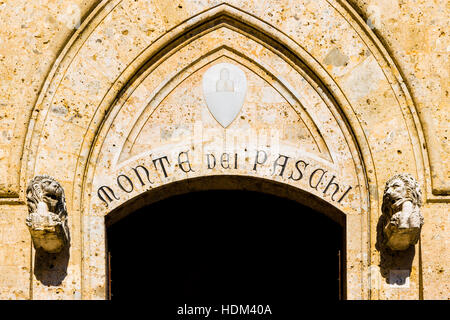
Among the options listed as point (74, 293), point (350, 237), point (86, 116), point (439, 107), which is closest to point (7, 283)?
point (74, 293)

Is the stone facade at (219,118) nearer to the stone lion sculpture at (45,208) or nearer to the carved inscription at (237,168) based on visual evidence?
the carved inscription at (237,168)

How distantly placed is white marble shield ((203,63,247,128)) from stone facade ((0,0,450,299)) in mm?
28

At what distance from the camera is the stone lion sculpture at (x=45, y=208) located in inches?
442

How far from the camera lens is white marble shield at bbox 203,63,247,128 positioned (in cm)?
1219

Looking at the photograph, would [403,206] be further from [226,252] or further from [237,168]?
[226,252]

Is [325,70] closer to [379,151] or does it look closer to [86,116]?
[379,151]

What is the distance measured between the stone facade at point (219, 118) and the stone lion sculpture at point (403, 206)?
1.51 ft

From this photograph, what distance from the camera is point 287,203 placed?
1561 centimetres

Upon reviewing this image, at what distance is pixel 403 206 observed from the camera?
11164 millimetres

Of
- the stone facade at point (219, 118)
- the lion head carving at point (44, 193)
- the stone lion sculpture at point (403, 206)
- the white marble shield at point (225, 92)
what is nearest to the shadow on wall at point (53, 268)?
the stone facade at point (219, 118)

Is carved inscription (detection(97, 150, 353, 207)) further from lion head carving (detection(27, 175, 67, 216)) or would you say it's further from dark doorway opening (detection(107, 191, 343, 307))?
dark doorway opening (detection(107, 191, 343, 307))

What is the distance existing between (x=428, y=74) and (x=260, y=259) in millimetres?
4801

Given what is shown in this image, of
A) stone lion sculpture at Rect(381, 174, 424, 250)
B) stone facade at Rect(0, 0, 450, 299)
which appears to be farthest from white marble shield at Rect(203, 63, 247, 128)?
stone lion sculpture at Rect(381, 174, 424, 250)

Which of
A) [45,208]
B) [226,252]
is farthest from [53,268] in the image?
[226,252]
